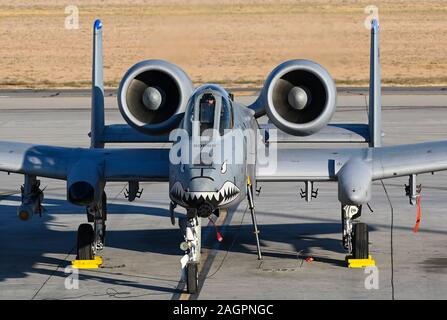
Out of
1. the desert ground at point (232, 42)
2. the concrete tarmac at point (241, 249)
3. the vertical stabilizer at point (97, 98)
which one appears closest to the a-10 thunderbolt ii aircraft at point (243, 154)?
the concrete tarmac at point (241, 249)

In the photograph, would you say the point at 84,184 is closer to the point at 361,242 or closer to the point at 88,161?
the point at 88,161

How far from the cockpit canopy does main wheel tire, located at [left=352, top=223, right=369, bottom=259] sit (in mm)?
2932

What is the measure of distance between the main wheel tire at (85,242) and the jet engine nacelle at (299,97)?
3546 mm

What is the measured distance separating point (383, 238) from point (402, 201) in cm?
397

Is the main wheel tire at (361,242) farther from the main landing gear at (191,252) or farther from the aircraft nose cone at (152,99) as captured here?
the aircraft nose cone at (152,99)

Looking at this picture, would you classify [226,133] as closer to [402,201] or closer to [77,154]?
[77,154]


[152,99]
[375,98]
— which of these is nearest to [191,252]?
[152,99]

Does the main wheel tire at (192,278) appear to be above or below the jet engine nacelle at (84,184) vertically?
below

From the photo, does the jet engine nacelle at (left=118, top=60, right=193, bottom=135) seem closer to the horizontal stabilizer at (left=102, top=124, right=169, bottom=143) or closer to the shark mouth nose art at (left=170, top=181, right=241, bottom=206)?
the horizontal stabilizer at (left=102, top=124, right=169, bottom=143)

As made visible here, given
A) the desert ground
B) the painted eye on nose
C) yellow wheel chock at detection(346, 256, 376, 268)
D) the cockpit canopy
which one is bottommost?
yellow wheel chock at detection(346, 256, 376, 268)

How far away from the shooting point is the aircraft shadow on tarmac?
61.2ft

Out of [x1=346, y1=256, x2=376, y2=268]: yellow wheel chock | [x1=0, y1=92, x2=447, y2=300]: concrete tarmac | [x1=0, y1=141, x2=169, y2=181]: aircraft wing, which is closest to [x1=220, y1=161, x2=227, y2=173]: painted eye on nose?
[x1=0, y1=92, x2=447, y2=300]: concrete tarmac

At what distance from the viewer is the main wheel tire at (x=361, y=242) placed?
722 inches

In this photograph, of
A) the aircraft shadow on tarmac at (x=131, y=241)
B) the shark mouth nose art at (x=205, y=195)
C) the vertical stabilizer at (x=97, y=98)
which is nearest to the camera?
the shark mouth nose art at (x=205, y=195)
